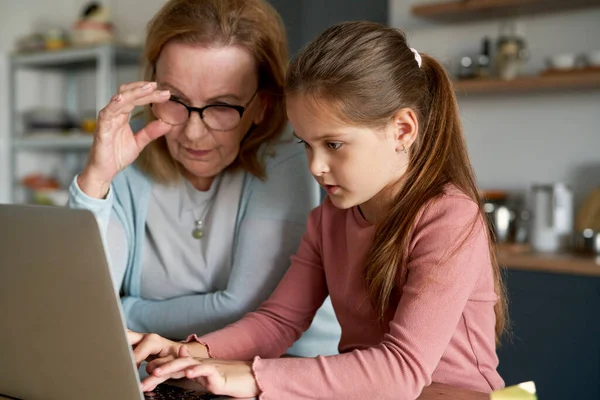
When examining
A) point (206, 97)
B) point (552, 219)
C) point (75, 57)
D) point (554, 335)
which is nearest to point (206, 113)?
A: point (206, 97)

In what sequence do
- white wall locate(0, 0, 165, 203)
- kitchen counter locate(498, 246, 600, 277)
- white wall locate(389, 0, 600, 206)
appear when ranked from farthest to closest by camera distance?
white wall locate(0, 0, 165, 203) → white wall locate(389, 0, 600, 206) → kitchen counter locate(498, 246, 600, 277)

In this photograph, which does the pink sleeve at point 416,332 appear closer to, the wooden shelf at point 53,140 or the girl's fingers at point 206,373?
the girl's fingers at point 206,373

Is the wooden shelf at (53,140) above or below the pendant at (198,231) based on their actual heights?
below

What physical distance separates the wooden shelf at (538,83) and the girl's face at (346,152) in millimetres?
1504

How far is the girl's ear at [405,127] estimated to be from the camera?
1.02 m

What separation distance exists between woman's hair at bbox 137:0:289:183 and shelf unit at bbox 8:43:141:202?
2.25 meters

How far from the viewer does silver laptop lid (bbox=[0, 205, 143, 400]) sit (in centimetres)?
70

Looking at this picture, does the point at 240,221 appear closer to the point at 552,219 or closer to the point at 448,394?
the point at 448,394

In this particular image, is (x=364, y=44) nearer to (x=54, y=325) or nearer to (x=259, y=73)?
(x=259, y=73)

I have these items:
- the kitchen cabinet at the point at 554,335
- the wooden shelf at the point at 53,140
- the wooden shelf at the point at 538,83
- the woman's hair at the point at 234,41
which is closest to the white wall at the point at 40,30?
the wooden shelf at the point at 53,140

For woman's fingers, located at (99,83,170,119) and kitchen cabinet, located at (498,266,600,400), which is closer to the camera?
woman's fingers, located at (99,83,170,119)

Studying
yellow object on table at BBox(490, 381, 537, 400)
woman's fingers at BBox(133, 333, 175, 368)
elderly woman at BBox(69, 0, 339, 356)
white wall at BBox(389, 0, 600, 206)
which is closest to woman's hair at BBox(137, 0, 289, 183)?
elderly woman at BBox(69, 0, 339, 356)

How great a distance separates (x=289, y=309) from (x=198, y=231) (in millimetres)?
284

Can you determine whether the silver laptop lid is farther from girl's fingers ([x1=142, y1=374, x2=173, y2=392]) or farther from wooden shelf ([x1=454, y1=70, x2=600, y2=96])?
wooden shelf ([x1=454, y1=70, x2=600, y2=96])
